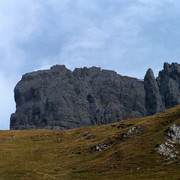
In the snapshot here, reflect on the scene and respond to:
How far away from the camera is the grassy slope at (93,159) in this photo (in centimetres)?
5675

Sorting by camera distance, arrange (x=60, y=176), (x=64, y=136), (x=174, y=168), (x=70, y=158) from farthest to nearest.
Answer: (x=64, y=136)
(x=70, y=158)
(x=60, y=176)
(x=174, y=168)

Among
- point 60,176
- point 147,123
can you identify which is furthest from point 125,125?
point 60,176

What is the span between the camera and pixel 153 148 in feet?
206

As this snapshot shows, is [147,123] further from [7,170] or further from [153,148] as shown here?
[7,170]

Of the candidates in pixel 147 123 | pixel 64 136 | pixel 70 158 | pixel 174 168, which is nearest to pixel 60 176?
pixel 70 158

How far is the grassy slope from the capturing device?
5675 centimetres

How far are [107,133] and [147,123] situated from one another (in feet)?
61.9

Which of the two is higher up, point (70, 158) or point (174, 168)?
point (70, 158)

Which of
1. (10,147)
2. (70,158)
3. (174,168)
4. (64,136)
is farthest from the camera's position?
(64,136)

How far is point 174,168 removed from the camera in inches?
2147

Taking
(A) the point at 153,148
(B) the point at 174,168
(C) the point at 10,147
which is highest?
(C) the point at 10,147

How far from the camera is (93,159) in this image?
7006 cm

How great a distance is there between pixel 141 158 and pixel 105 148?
56.2 ft

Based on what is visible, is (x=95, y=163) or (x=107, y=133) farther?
(x=107, y=133)
